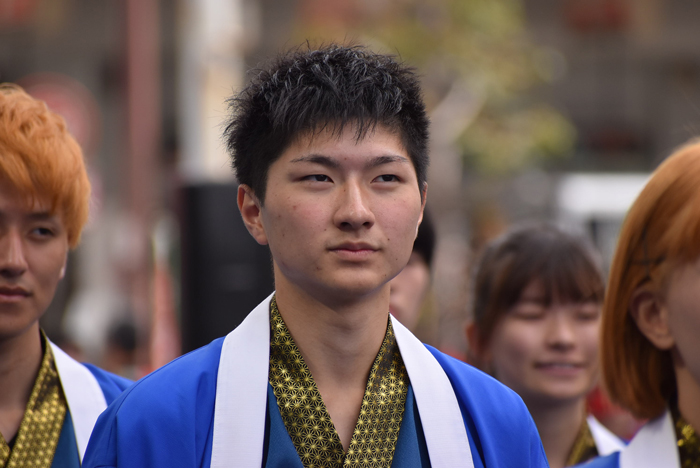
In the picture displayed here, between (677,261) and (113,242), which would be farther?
(113,242)

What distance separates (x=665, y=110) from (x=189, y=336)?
1469cm

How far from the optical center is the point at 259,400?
171cm

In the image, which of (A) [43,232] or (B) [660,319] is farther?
(A) [43,232]

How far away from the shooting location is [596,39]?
53.1ft

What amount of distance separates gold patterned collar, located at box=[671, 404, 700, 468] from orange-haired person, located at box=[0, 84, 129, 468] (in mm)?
1388

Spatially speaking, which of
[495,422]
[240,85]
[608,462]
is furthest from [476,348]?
[240,85]

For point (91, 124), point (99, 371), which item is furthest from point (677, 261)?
point (91, 124)

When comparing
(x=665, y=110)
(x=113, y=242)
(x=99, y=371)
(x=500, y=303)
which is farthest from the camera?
(x=665, y=110)

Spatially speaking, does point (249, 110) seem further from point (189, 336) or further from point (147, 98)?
point (147, 98)

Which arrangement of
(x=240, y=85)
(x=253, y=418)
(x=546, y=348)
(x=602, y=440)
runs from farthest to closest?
(x=240, y=85)
(x=602, y=440)
(x=546, y=348)
(x=253, y=418)

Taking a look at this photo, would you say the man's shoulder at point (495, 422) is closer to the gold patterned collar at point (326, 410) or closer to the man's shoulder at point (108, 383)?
the gold patterned collar at point (326, 410)

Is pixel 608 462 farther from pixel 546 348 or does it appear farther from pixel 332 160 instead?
pixel 332 160

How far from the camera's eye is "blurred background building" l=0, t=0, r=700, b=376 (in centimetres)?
645

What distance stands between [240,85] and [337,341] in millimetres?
4073
